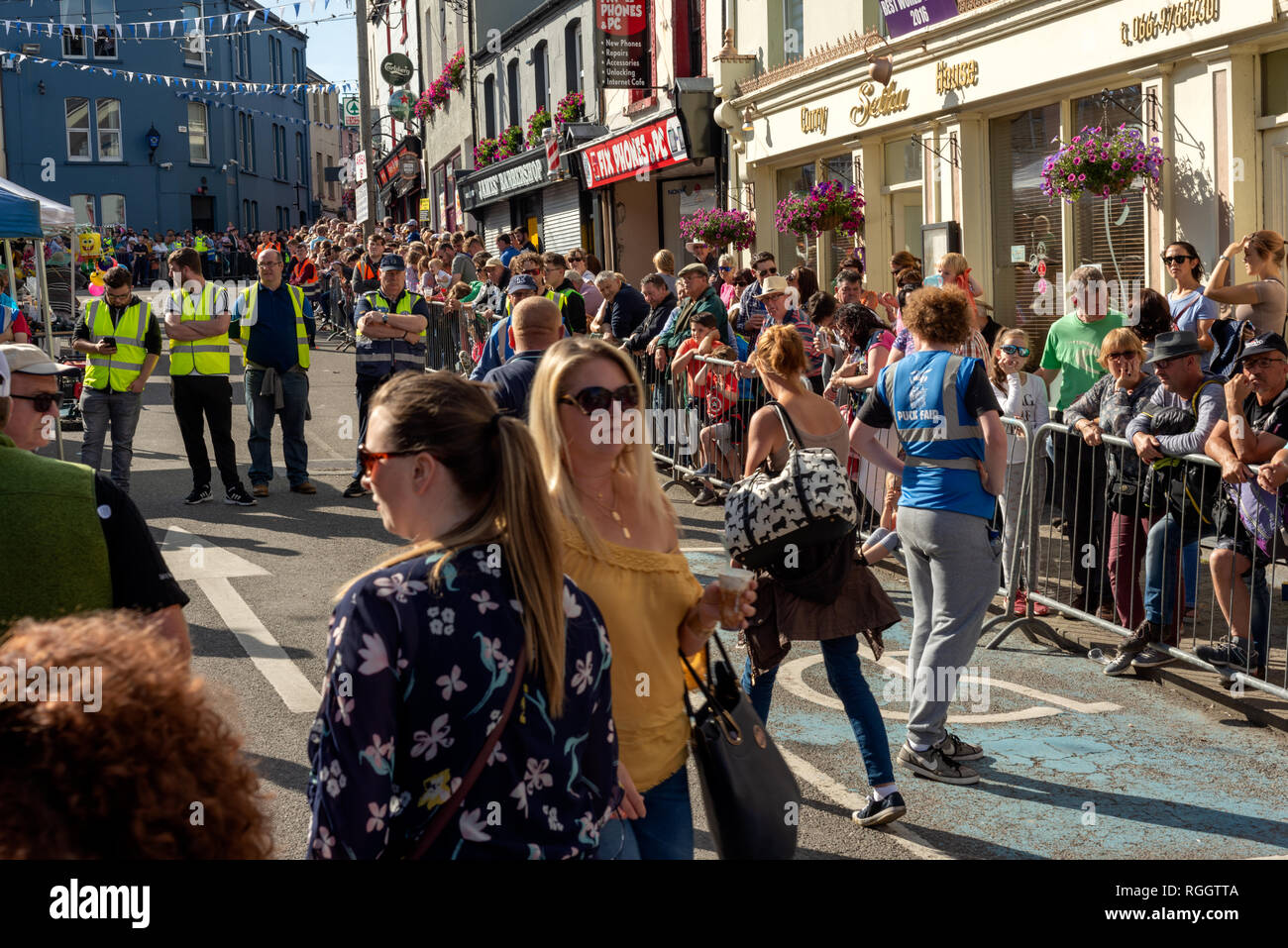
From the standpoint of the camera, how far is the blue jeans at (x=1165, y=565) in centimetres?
707

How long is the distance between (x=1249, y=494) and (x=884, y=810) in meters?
2.78

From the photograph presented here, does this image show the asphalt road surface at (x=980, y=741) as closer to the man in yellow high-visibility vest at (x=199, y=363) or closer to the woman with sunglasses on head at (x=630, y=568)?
the woman with sunglasses on head at (x=630, y=568)

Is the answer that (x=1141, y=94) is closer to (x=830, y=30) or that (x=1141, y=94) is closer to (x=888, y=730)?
(x=830, y=30)

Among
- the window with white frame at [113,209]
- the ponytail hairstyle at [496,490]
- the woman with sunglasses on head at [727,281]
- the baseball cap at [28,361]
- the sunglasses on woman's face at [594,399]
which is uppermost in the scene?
the window with white frame at [113,209]

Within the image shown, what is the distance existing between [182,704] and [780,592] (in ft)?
11.7

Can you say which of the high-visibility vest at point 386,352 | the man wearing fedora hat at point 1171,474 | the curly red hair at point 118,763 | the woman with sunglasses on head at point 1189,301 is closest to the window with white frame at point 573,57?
the high-visibility vest at point 386,352

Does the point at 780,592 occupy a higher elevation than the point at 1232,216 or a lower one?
lower

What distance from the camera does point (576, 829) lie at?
2.42m

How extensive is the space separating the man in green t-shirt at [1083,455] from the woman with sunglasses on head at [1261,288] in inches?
29.8

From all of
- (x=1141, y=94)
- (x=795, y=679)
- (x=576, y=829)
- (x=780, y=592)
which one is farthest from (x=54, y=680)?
(x=1141, y=94)

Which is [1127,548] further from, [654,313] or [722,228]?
[722,228]

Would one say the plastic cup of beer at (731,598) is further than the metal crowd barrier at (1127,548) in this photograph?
No

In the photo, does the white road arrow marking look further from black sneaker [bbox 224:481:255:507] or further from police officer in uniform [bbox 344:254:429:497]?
police officer in uniform [bbox 344:254:429:497]

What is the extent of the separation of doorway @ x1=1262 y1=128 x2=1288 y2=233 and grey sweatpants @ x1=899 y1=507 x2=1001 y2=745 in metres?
6.48
